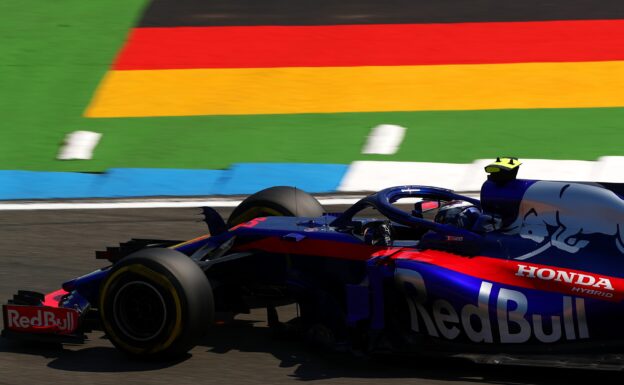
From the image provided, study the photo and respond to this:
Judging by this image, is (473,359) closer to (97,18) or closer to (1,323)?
(1,323)

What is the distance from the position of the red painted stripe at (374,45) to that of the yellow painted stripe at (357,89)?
0.76ft

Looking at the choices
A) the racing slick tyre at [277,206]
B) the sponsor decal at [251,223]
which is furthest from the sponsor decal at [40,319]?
the racing slick tyre at [277,206]

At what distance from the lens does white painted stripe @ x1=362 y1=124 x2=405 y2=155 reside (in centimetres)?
1248

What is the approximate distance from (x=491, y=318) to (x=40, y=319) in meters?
2.98

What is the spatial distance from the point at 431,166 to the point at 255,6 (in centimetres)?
554

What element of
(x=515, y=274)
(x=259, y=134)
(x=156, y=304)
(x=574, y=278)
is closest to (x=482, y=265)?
(x=515, y=274)

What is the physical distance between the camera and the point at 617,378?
21.5 feet

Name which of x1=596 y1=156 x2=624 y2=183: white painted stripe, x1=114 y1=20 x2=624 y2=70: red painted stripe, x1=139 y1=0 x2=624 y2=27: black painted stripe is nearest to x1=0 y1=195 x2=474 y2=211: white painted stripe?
x1=596 y1=156 x2=624 y2=183: white painted stripe

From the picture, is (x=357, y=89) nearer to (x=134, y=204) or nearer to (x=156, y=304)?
(x=134, y=204)

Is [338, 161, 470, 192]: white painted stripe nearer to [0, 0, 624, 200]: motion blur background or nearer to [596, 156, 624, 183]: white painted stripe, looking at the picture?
[0, 0, 624, 200]: motion blur background

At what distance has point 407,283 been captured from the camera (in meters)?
6.79

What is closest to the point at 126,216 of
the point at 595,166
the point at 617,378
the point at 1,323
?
the point at 1,323

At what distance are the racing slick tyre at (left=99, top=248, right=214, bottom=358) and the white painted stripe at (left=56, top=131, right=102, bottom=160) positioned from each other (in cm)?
573

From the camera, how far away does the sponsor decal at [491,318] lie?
6434mm
